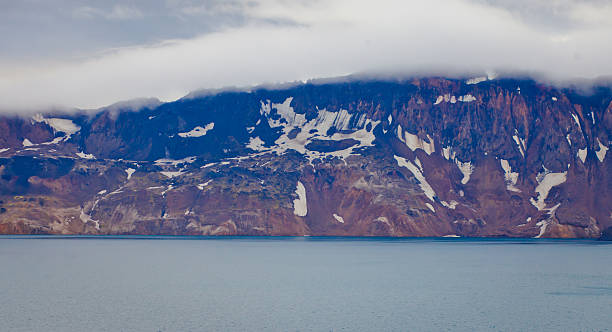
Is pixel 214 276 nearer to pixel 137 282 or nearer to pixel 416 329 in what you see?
pixel 137 282

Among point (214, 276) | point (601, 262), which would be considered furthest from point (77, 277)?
point (601, 262)

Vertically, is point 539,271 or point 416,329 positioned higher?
point 416,329

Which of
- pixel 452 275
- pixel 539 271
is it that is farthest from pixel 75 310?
pixel 539 271

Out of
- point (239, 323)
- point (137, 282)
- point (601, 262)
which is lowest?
point (601, 262)

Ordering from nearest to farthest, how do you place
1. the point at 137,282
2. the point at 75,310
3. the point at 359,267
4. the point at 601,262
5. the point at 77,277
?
the point at 75,310 → the point at 137,282 → the point at 77,277 → the point at 359,267 → the point at 601,262

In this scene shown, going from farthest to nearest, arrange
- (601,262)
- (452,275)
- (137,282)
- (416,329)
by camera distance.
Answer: (601,262), (452,275), (137,282), (416,329)

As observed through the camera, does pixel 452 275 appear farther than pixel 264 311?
Yes

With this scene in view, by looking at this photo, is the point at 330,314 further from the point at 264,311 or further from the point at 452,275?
the point at 452,275

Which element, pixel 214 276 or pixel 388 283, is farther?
pixel 214 276

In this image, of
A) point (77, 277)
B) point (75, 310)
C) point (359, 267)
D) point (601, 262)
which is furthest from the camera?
point (601, 262)
